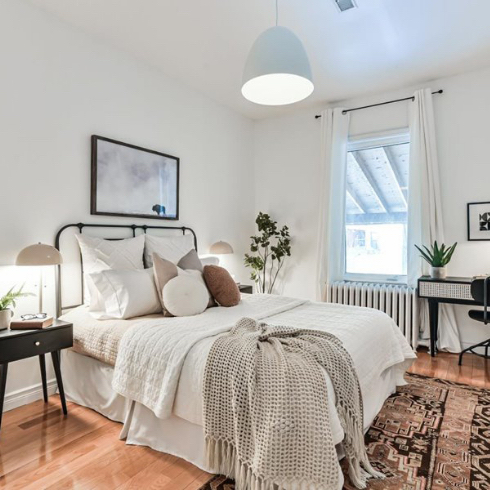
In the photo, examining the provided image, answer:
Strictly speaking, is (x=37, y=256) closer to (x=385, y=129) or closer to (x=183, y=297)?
(x=183, y=297)

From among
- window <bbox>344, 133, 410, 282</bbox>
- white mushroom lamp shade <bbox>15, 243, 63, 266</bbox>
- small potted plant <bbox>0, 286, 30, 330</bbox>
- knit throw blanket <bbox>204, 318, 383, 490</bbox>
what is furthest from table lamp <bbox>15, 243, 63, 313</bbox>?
window <bbox>344, 133, 410, 282</bbox>

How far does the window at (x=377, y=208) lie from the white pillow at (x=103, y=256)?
275cm

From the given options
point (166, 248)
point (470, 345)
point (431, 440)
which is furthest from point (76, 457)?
point (470, 345)

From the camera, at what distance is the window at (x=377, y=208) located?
13.9ft

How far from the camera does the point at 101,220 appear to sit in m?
3.12

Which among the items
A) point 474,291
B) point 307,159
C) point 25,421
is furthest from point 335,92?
point 25,421

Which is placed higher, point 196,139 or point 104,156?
point 196,139

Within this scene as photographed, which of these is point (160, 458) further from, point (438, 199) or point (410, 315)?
point (438, 199)

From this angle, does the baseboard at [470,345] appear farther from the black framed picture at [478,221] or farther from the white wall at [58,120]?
the white wall at [58,120]

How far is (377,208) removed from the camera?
4.40 metres

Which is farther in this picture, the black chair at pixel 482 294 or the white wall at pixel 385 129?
the white wall at pixel 385 129

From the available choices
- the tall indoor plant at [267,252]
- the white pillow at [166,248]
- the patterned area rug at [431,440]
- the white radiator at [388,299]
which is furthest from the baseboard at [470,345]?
the white pillow at [166,248]

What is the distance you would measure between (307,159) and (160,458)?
12.7 feet

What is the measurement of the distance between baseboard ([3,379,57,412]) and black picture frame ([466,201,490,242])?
415 centimetres
